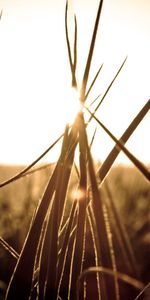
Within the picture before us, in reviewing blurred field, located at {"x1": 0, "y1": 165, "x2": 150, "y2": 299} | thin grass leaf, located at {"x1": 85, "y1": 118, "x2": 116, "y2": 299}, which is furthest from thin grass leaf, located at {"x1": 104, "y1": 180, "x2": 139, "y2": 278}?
blurred field, located at {"x1": 0, "y1": 165, "x2": 150, "y2": 299}

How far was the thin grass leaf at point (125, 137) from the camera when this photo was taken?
262 mm

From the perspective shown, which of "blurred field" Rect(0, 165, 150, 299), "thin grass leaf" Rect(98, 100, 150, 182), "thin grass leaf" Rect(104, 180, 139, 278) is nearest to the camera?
"thin grass leaf" Rect(104, 180, 139, 278)

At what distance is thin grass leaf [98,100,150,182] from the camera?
0.26 meters

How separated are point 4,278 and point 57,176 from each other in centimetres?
108

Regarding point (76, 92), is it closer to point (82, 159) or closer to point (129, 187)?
point (82, 159)

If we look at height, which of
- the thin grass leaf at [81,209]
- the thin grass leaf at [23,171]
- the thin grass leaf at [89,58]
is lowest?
the thin grass leaf at [81,209]

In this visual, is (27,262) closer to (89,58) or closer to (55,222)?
(55,222)

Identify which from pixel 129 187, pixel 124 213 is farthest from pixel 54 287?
pixel 129 187

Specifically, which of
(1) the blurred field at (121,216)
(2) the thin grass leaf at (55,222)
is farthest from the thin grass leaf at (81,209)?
(1) the blurred field at (121,216)

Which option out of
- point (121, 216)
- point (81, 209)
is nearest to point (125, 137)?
point (81, 209)

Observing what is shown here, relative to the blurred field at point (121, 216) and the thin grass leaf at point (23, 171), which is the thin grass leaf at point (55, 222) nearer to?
the thin grass leaf at point (23, 171)

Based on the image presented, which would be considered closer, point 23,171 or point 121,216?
point 23,171

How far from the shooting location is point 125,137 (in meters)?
0.27

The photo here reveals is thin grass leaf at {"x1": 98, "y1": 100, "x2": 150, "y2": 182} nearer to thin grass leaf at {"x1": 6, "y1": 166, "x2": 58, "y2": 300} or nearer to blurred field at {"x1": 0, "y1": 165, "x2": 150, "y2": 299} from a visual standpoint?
thin grass leaf at {"x1": 6, "y1": 166, "x2": 58, "y2": 300}
